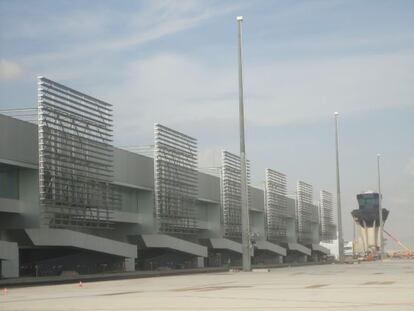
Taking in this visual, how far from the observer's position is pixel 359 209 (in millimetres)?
134625

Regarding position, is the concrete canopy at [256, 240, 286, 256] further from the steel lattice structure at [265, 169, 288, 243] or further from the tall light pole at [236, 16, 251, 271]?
the tall light pole at [236, 16, 251, 271]

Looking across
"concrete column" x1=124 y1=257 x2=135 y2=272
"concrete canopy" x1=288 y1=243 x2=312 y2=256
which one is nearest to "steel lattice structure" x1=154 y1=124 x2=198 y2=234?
"concrete column" x1=124 y1=257 x2=135 y2=272

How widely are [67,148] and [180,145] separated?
61.2 feet

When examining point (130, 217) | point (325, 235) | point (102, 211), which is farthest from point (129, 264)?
point (325, 235)

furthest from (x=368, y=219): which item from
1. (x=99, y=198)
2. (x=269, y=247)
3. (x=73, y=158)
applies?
(x=73, y=158)

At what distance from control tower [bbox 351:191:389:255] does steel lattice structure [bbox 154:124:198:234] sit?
2840 inches

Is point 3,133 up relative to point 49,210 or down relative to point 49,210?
up

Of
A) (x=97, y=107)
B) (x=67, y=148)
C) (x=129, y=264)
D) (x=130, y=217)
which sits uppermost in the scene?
(x=97, y=107)

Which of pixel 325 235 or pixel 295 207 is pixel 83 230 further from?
pixel 325 235

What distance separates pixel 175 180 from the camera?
189ft

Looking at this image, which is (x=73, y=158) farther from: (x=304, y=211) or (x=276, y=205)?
(x=304, y=211)

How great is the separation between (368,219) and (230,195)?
2714 inches

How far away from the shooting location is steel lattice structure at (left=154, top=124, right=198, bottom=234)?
5528 centimetres

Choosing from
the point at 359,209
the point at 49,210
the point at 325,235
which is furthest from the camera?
the point at 359,209
